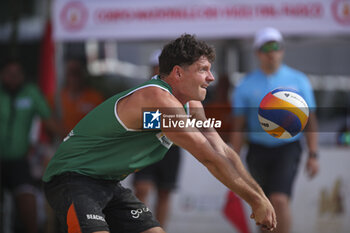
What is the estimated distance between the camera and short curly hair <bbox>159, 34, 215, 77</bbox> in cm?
348

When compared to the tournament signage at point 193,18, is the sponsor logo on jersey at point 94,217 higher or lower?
lower

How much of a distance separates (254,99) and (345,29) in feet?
3.95

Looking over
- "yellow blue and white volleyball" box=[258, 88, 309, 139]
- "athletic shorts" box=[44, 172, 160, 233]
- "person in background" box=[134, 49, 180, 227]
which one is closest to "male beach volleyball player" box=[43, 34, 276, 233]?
"athletic shorts" box=[44, 172, 160, 233]

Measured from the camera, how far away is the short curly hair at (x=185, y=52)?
3.48m

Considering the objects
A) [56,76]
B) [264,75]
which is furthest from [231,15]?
[56,76]

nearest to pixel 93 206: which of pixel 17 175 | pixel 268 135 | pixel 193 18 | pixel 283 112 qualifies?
pixel 283 112

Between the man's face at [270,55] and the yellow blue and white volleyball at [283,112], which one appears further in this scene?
the man's face at [270,55]

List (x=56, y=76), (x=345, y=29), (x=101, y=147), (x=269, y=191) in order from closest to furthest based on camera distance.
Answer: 1. (x=101, y=147)
2. (x=269, y=191)
3. (x=345, y=29)
4. (x=56, y=76)

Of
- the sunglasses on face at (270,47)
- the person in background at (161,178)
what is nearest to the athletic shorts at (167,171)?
the person in background at (161,178)

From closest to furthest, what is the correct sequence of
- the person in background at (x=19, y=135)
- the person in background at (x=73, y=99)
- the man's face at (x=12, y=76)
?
the person in background at (x=19, y=135) → the man's face at (x=12, y=76) → the person in background at (x=73, y=99)

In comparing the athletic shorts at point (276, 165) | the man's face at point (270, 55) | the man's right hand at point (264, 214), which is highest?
the man's face at point (270, 55)

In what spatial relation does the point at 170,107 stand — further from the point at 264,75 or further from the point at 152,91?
the point at 264,75

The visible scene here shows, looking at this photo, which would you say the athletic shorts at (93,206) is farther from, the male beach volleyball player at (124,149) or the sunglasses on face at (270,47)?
the sunglasses on face at (270,47)

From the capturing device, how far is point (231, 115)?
6.29 metres
